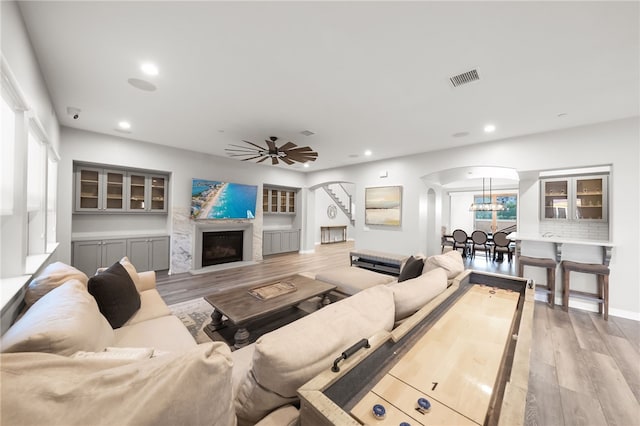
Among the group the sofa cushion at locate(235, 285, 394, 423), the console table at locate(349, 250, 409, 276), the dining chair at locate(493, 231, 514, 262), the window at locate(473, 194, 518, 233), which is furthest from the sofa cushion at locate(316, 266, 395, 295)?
the window at locate(473, 194, 518, 233)

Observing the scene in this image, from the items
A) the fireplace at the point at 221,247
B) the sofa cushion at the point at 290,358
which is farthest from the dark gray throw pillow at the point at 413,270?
the fireplace at the point at 221,247

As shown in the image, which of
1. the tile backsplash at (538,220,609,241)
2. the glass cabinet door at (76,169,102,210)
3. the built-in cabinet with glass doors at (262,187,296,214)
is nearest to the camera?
the tile backsplash at (538,220,609,241)

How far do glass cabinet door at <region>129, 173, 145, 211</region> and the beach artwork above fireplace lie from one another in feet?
3.19

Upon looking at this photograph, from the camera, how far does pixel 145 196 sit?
17.3ft

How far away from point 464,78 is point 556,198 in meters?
3.36

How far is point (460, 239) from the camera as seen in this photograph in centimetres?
729

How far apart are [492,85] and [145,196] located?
634 centimetres

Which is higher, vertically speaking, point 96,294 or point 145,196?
point 145,196

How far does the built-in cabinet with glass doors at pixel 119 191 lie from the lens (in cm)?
463

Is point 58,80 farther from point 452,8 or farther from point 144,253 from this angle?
point 452,8

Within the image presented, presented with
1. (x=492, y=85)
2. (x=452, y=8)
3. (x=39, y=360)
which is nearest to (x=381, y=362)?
(x=39, y=360)

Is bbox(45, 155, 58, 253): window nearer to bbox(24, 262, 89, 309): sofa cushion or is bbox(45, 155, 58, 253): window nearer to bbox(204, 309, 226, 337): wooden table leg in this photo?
bbox(24, 262, 89, 309): sofa cushion

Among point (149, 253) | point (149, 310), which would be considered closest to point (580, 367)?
point (149, 310)

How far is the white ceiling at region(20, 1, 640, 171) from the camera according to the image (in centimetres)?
174
